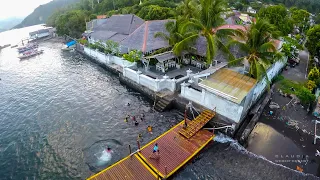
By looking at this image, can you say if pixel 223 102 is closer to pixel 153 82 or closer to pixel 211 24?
pixel 211 24

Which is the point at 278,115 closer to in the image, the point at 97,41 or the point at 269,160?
the point at 269,160

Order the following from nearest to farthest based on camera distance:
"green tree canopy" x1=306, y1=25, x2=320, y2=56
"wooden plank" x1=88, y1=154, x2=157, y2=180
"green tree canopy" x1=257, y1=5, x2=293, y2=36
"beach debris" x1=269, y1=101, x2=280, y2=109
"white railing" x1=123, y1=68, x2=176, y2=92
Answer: "wooden plank" x1=88, y1=154, x2=157, y2=180
"beach debris" x1=269, y1=101, x2=280, y2=109
"white railing" x1=123, y1=68, x2=176, y2=92
"green tree canopy" x1=306, y1=25, x2=320, y2=56
"green tree canopy" x1=257, y1=5, x2=293, y2=36

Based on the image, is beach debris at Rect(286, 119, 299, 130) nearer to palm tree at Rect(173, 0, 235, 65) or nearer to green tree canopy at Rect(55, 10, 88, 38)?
palm tree at Rect(173, 0, 235, 65)

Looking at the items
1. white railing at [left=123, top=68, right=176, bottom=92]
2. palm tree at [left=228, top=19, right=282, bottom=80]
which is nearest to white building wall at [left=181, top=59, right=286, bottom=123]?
white railing at [left=123, top=68, right=176, bottom=92]

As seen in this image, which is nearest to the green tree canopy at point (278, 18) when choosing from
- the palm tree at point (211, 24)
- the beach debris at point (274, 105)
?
the palm tree at point (211, 24)

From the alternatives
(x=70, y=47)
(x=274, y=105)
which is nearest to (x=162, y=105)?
(x=274, y=105)

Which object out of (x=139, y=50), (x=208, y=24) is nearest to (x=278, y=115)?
(x=208, y=24)
